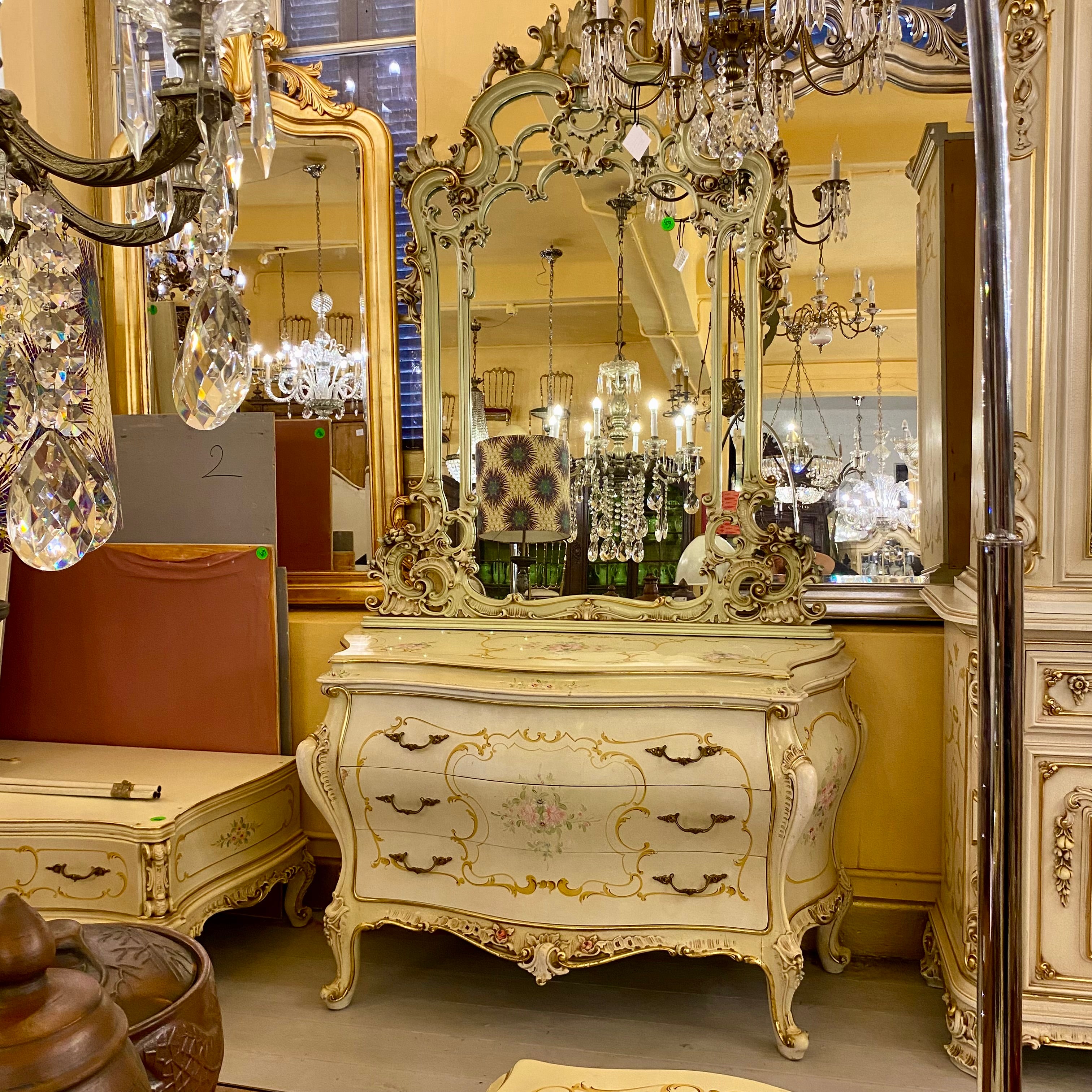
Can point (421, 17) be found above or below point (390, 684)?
above

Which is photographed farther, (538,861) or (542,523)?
(542,523)

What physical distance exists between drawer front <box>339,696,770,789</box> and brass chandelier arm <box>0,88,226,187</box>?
4.78 feet

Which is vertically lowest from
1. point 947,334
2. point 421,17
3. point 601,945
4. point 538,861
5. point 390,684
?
point 601,945

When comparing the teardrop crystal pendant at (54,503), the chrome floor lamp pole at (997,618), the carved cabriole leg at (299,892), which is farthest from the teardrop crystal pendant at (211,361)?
the carved cabriole leg at (299,892)

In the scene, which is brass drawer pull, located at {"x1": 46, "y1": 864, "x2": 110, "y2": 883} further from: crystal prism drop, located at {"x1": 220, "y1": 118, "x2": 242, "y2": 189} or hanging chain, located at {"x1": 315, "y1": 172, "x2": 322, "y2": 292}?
crystal prism drop, located at {"x1": 220, "y1": 118, "x2": 242, "y2": 189}

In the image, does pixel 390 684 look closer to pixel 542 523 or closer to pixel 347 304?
pixel 542 523

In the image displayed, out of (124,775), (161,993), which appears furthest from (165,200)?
(124,775)

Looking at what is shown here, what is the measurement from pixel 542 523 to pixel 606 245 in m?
0.78

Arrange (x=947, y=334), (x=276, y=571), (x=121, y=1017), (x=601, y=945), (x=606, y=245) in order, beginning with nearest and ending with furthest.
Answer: (x=121, y=1017), (x=601, y=945), (x=947, y=334), (x=606, y=245), (x=276, y=571)

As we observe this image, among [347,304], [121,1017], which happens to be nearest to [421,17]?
[347,304]

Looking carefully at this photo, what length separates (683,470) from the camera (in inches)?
100

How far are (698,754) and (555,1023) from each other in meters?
0.80

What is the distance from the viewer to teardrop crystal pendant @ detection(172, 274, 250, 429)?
0.90 metres

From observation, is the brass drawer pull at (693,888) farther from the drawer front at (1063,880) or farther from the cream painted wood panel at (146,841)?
the cream painted wood panel at (146,841)
